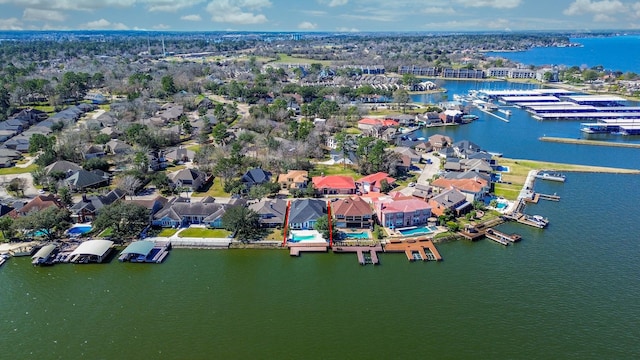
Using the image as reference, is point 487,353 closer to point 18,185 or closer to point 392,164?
point 392,164

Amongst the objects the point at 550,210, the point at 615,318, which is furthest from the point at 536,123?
the point at 615,318

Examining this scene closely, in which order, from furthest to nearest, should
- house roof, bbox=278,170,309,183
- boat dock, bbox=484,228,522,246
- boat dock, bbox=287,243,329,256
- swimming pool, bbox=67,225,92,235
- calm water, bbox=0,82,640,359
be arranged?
house roof, bbox=278,170,309,183, swimming pool, bbox=67,225,92,235, boat dock, bbox=484,228,522,246, boat dock, bbox=287,243,329,256, calm water, bbox=0,82,640,359

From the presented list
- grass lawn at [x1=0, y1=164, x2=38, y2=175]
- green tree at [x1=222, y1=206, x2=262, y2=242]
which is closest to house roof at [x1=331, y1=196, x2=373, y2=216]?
green tree at [x1=222, y1=206, x2=262, y2=242]

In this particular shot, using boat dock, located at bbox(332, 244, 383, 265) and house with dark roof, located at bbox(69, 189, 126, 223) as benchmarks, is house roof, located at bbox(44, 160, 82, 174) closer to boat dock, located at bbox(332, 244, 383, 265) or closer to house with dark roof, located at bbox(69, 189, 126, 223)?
house with dark roof, located at bbox(69, 189, 126, 223)

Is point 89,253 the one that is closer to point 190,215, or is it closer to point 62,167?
point 190,215

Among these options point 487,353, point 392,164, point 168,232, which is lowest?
point 487,353
